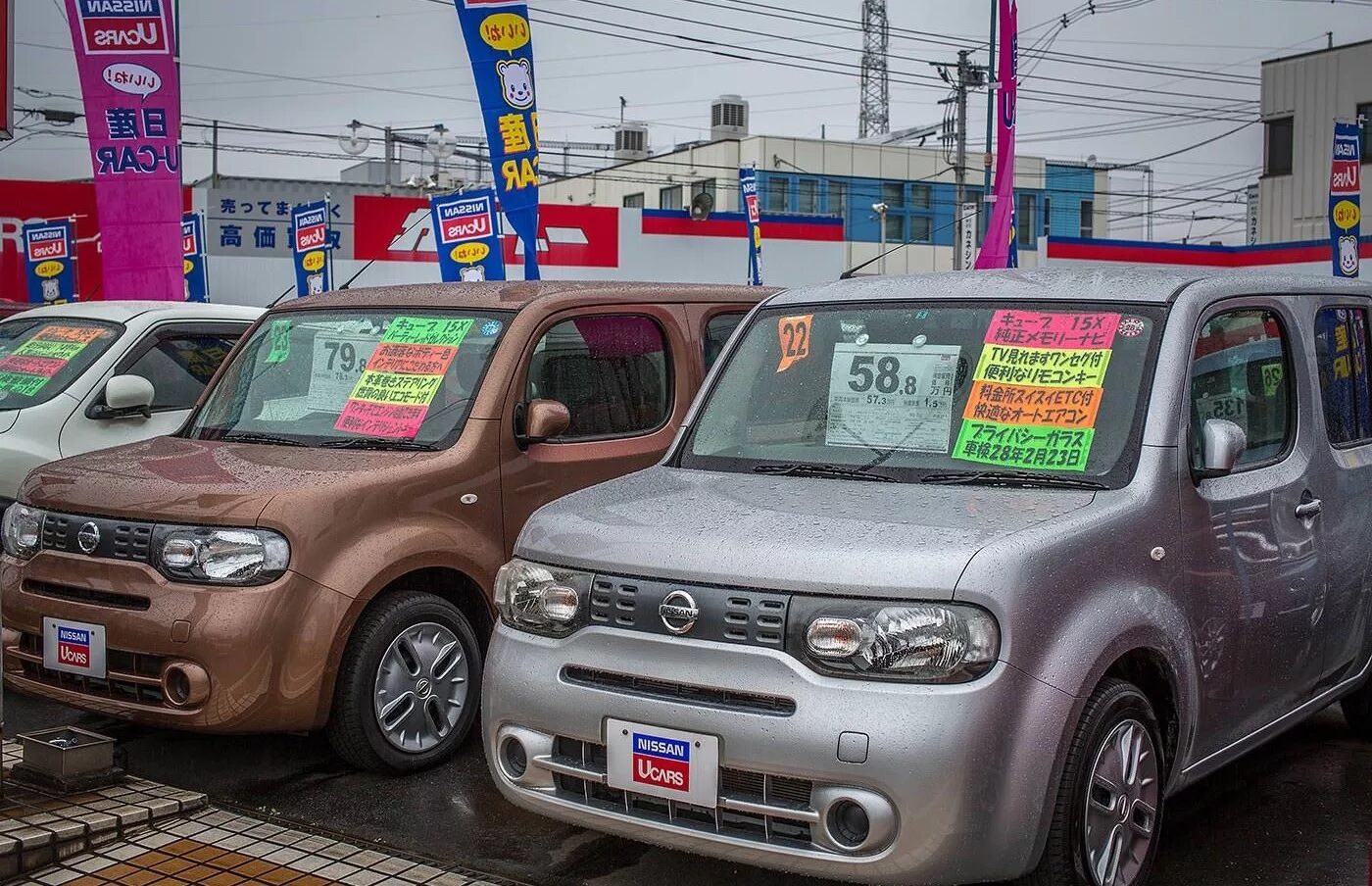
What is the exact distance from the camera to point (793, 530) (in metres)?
3.51

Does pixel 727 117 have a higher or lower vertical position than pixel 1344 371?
higher

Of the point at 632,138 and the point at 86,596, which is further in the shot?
the point at 632,138

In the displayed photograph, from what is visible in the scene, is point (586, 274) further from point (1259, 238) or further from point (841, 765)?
point (841, 765)

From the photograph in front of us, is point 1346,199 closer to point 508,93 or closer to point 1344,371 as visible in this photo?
point 508,93

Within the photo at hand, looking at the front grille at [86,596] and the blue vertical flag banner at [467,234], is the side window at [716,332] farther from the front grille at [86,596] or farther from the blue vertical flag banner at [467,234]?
the blue vertical flag banner at [467,234]

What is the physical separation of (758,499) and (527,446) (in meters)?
1.86

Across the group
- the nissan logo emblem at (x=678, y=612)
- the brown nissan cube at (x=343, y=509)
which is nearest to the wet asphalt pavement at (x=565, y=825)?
the brown nissan cube at (x=343, y=509)

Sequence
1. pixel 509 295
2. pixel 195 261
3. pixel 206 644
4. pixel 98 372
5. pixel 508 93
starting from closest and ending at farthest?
pixel 206 644 < pixel 509 295 < pixel 98 372 < pixel 508 93 < pixel 195 261

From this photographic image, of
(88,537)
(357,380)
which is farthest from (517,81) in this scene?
(88,537)

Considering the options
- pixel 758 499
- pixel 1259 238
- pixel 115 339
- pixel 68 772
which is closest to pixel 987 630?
pixel 758 499

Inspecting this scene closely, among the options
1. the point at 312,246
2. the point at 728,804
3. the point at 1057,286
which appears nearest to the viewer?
the point at 728,804

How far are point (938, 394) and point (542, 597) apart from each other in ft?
4.45

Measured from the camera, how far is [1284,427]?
4.52m

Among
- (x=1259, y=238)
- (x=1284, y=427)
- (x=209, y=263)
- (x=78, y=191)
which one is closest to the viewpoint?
(x=1284, y=427)
